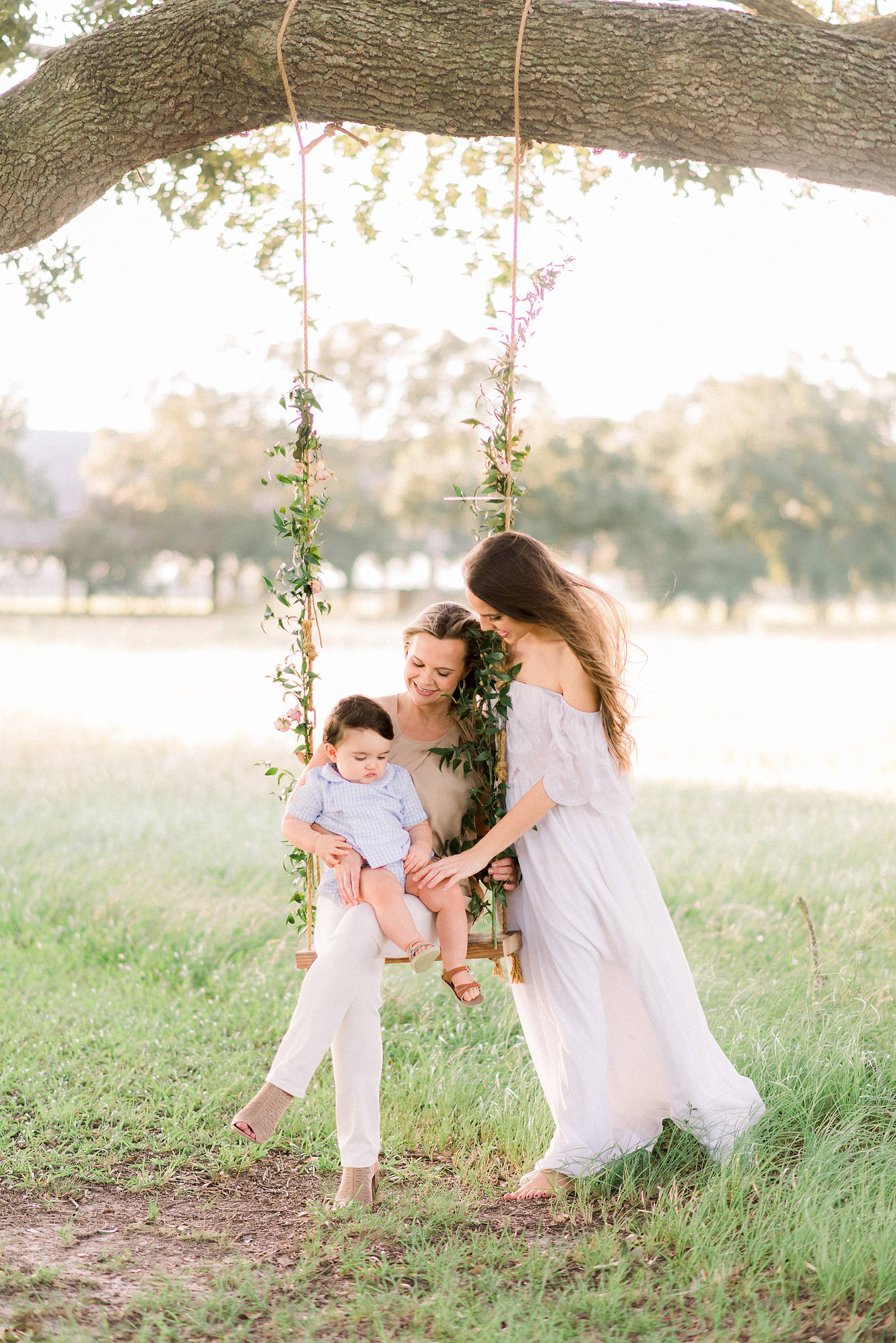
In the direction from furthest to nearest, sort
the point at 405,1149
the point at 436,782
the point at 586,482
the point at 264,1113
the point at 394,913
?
the point at 586,482 → the point at 405,1149 → the point at 436,782 → the point at 394,913 → the point at 264,1113

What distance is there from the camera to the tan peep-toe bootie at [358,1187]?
3.34m

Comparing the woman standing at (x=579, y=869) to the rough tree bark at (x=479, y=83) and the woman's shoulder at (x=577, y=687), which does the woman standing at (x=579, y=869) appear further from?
the rough tree bark at (x=479, y=83)

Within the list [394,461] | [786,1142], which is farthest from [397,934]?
[394,461]

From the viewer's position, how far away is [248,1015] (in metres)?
5.00

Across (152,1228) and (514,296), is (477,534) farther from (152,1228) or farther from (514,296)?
(152,1228)

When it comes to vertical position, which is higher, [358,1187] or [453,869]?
[453,869]

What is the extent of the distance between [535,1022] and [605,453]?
38.5 m

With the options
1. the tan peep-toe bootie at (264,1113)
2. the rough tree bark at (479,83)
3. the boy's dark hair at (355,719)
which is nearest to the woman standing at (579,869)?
the boy's dark hair at (355,719)

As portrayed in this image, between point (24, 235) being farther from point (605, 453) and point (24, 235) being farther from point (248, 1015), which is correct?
point (605, 453)

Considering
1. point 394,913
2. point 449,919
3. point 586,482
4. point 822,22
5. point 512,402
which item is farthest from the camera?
point 586,482

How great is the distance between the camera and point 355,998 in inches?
130

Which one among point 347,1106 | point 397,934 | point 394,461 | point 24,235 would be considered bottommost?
point 347,1106

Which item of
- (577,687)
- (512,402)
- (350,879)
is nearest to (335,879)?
(350,879)

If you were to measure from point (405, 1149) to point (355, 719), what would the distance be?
1522 mm
